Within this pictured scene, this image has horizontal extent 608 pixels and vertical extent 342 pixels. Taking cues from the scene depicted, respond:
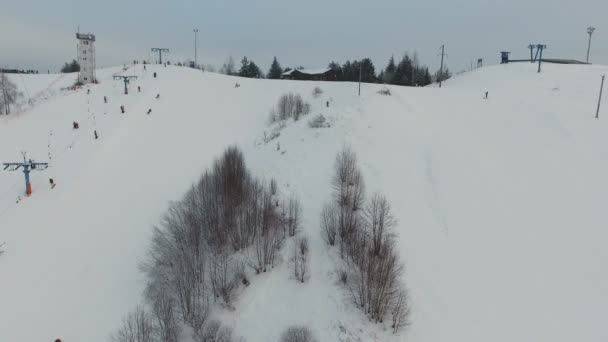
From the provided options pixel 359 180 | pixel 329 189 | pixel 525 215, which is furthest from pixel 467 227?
pixel 329 189

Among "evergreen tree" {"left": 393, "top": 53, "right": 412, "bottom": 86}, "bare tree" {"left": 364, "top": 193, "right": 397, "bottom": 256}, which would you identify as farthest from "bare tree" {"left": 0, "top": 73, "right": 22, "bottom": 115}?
"evergreen tree" {"left": 393, "top": 53, "right": 412, "bottom": 86}

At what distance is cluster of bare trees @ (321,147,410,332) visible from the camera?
14.2 metres

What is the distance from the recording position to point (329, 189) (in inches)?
815

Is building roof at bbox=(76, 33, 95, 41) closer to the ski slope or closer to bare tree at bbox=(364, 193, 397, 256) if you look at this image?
the ski slope

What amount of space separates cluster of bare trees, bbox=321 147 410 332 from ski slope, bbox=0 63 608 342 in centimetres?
66

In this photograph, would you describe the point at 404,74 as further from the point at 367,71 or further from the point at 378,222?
the point at 378,222

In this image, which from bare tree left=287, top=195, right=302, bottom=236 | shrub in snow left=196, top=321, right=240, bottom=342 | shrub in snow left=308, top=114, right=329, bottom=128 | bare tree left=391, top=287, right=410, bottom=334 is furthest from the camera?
shrub in snow left=308, top=114, right=329, bottom=128

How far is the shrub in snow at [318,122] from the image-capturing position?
28.3m

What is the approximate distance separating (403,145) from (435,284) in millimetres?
12573

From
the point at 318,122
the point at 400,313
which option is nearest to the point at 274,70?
the point at 318,122

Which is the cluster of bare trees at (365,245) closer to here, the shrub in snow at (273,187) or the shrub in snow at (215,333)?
the shrub in snow at (273,187)

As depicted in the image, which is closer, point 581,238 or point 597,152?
point 581,238

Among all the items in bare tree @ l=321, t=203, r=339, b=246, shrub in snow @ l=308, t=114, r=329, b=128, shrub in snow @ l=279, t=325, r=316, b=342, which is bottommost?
shrub in snow @ l=279, t=325, r=316, b=342

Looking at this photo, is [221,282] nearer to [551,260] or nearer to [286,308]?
[286,308]
